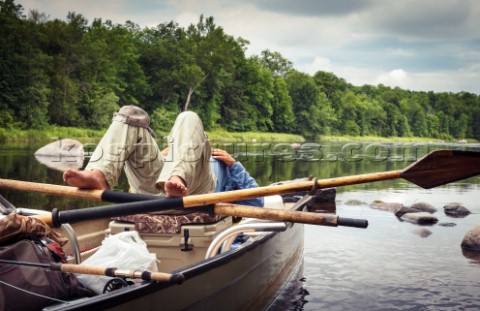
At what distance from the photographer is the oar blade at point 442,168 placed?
4.88 m

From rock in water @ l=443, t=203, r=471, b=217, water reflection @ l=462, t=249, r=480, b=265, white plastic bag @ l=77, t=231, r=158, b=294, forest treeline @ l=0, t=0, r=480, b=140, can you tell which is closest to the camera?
white plastic bag @ l=77, t=231, r=158, b=294

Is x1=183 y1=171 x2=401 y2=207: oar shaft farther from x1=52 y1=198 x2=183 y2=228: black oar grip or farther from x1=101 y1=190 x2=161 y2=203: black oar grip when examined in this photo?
x1=101 y1=190 x2=161 y2=203: black oar grip

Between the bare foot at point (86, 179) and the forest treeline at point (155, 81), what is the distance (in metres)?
41.8

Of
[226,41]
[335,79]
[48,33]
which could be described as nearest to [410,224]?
[48,33]

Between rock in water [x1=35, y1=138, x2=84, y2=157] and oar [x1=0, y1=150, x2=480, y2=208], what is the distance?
2592 cm

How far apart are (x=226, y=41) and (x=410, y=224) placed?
249ft

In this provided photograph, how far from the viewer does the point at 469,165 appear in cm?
491

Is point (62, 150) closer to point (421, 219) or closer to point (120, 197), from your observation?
point (421, 219)

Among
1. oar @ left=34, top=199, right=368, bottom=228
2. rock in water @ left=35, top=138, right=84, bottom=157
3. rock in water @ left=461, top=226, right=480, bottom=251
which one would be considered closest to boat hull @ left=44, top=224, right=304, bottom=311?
oar @ left=34, top=199, right=368, bottom=228

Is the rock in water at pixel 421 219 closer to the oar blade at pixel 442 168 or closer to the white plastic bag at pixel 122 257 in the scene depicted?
the oar blade at pixel 442 168

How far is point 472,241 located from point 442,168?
16.0 ft

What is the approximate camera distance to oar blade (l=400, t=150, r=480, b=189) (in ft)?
16.0

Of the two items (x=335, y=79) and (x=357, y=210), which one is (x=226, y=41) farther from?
(x=357, y=210)

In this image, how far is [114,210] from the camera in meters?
3.96
